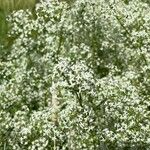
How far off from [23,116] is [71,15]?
3.28 m

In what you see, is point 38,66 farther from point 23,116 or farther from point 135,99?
point 135,99

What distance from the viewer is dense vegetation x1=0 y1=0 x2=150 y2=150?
398 inches

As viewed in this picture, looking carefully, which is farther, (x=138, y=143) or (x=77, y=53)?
(x=77, y=53)

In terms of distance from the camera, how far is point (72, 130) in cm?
968

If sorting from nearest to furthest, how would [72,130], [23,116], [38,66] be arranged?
[72,130], [23,116], [38,66]

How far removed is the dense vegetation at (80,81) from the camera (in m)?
10.1

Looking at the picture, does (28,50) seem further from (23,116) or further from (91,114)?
(91,114)

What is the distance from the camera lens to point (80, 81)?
389 inches

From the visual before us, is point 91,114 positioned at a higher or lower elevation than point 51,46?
lower

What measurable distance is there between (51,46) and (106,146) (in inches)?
162

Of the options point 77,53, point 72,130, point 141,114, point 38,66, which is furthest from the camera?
point 38,66

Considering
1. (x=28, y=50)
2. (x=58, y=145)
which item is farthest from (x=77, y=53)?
(x=58, y=145)

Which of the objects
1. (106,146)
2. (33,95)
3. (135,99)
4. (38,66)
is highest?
(38,66)

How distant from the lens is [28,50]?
47.7 ft
